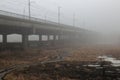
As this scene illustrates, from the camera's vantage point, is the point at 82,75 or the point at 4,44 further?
the point at 4,44

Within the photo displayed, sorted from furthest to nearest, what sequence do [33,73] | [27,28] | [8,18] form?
[27,28]
[8,18]
[33,73]

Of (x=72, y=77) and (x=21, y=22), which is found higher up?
(x=21, y=22)

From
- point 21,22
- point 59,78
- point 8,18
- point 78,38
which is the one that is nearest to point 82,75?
point 59,78

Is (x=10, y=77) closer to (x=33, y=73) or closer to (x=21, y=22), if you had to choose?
(x=33, y=73)

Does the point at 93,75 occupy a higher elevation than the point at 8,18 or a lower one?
lower

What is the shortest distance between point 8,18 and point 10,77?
30.3 m

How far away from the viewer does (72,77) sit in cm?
2895

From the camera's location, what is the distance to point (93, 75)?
3003 cm

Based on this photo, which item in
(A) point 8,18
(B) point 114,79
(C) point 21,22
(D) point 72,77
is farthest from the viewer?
(C) point 21,22

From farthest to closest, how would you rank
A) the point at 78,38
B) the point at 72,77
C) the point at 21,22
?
the point at 78,38 < the point at 21,22 < the point at 72,77

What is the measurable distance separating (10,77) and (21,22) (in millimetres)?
37356

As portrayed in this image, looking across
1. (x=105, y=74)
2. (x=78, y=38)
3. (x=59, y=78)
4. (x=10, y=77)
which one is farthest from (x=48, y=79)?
(x=78, y=38)

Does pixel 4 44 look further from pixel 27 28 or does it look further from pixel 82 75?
pixel 82 75

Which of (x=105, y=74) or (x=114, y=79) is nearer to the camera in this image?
(x=114, y=79)
